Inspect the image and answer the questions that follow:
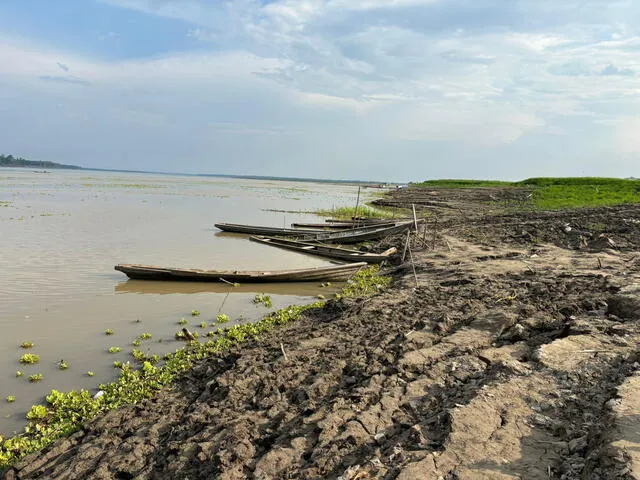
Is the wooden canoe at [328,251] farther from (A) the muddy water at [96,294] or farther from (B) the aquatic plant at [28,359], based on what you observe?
(B) the aquatic plant at [28,359]

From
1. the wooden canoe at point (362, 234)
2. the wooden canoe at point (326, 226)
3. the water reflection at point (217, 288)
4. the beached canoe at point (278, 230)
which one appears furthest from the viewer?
the wooden canoe at point (326, 226)

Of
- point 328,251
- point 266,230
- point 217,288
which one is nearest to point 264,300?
point 217,288

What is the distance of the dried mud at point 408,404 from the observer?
12.0ft

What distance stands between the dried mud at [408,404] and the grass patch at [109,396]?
10.9 inches

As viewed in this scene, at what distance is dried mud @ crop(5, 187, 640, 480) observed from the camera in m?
3.67

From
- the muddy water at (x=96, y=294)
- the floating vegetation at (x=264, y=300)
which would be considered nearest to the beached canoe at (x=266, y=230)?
the muddy water at (x=96, y=294)

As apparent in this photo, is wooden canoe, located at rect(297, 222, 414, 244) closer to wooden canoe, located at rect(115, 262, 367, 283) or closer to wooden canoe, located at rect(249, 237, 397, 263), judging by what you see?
wooden canoe, located at rect(249, 237, 397, 263)

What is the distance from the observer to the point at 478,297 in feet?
29.3

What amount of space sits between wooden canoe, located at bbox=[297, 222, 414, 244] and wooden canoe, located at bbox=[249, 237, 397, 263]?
3.75ft

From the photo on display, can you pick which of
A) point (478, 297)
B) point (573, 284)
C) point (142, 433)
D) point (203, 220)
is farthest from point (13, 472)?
point (203, 220)

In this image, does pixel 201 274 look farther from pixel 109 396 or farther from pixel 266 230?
pixel 266 230

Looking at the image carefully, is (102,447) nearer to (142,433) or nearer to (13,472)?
(142,433)

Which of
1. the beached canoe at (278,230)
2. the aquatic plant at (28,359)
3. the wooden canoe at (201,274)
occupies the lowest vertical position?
the aquatic plant at (28,359)

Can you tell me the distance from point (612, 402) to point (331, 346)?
3.60 meters
